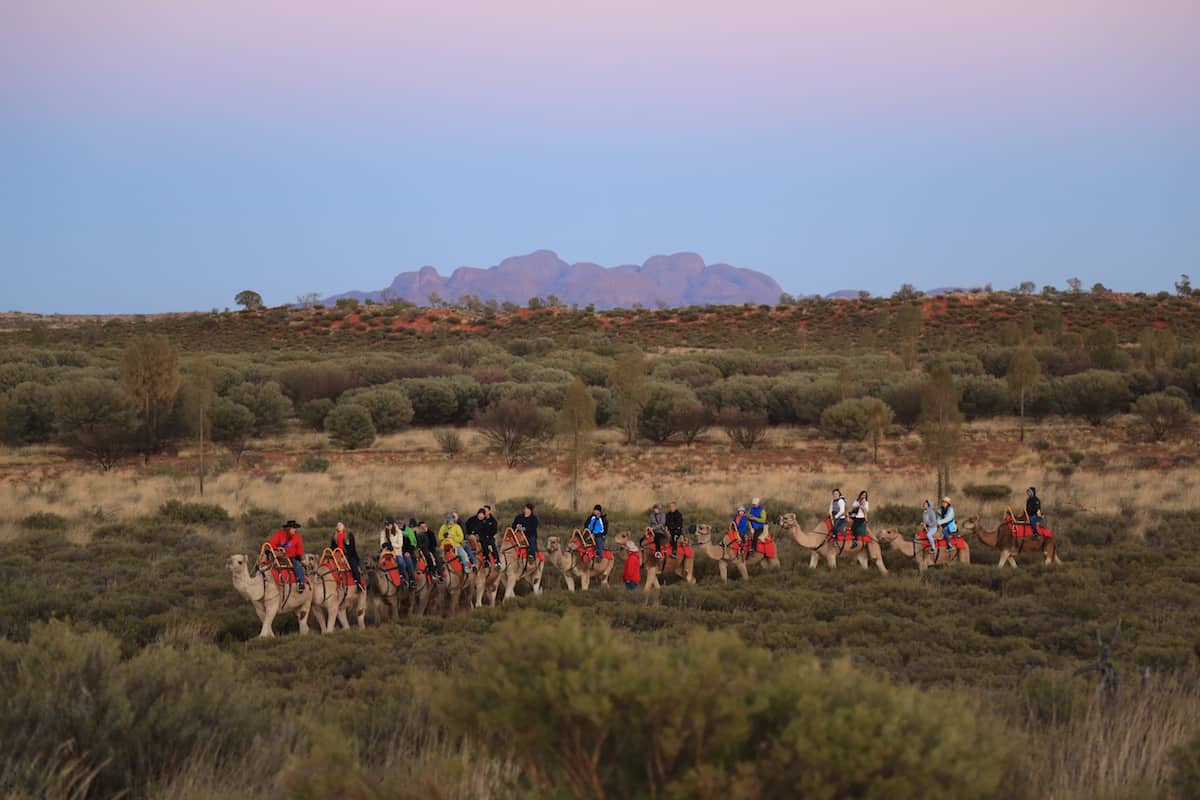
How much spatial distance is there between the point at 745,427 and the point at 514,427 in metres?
9.58

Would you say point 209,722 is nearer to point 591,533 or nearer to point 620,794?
point 620,794

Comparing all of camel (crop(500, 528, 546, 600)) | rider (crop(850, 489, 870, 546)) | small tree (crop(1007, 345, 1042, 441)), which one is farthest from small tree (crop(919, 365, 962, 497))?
small tree (crop(1007, 345, 1042, 441))

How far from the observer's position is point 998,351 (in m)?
57.1

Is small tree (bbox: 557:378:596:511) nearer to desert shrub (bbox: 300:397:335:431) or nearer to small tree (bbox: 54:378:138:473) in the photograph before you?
small tree (bbox: 54:378:138:473)

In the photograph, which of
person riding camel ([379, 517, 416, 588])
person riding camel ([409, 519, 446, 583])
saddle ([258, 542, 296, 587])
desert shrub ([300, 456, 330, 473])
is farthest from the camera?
desert shrub ([300, 456, 330, 473])

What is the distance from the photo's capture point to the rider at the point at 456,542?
49.8 feet

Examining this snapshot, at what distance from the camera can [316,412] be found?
4291cm

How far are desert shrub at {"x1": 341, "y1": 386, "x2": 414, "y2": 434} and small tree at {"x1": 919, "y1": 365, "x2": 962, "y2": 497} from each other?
23.8 meters

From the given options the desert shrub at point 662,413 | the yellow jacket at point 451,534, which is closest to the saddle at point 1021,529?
the yellow jacket at point 451,534

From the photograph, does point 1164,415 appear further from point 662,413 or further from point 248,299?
point 248,299

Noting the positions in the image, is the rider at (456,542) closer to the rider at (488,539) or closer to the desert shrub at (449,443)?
the rider at (488,539)

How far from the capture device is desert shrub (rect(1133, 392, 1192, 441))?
37250mm

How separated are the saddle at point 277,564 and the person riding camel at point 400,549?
1.54 metres

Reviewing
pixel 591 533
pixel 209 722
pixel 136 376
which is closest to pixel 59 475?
pixel 136 376
